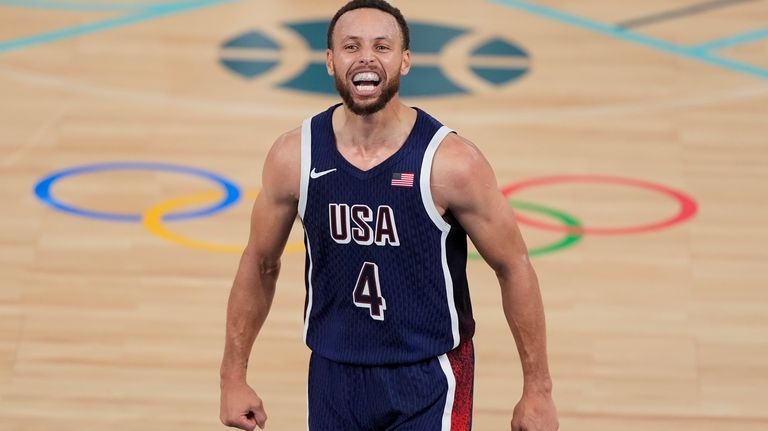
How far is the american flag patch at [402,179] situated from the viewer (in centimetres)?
396

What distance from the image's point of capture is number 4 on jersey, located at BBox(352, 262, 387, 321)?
4.05m

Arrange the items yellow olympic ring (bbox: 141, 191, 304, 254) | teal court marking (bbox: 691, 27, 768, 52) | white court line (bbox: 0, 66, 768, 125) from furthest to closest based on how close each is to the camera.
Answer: teal court marking (bbox: 691, 27, 768, 52) < white court line (bbox: 0, 66, 768, 125) < yellow olympic ring (bbox: 141, 191, 304, 254)

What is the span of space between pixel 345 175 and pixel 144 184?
186 inches

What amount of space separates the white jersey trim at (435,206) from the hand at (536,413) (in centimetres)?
28

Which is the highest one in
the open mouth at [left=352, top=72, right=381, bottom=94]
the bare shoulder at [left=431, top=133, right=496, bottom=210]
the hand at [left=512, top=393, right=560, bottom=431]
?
the open mouth at [left=352, top=72, right=381, bottom=94]

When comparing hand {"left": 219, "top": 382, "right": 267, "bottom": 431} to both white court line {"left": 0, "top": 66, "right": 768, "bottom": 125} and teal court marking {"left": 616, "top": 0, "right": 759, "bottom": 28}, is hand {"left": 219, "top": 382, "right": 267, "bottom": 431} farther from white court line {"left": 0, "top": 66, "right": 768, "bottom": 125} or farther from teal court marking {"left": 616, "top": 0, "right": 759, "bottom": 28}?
teal court marking {"left": 616, "top": 0, "right": 759, "bottom": 28}

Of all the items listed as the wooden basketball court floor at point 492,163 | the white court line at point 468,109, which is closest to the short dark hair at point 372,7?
the wooden basketball court floor at point 492,163

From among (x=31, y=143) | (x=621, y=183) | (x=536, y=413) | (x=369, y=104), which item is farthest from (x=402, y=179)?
(x=31, y=143)

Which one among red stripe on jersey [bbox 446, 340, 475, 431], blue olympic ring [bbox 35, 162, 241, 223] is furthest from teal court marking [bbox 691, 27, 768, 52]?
red stripe on jersey [bbox 446, 340, 475, 431]

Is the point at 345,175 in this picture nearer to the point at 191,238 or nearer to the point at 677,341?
the point at 677,341

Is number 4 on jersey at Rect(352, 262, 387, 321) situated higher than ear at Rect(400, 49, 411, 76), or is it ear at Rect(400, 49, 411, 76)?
ear at Rect(400, 49, 411, 76)

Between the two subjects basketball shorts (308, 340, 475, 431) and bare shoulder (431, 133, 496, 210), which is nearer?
bare shoulder (431, 133, 496, 210)

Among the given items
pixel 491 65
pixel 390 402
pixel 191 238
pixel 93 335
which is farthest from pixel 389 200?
pixel 491 65

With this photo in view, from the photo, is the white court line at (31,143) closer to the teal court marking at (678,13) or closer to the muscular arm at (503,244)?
the teal court marking at (678,13)
